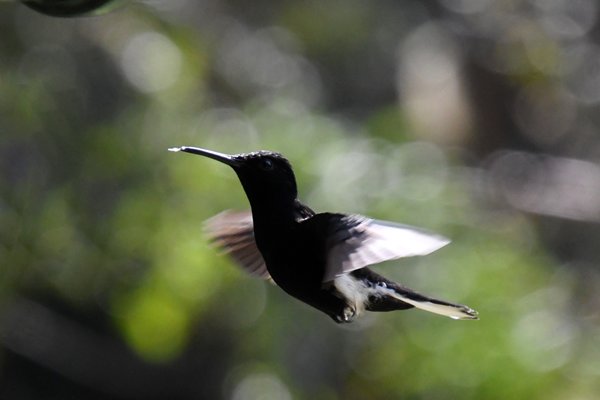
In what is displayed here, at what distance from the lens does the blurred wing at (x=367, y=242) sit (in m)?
1.33

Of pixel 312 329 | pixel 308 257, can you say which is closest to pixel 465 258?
pixel 312 329

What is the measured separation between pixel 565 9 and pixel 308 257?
510 cm

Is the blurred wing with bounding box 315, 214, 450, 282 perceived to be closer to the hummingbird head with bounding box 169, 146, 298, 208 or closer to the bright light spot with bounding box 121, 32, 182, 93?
the hummingbird head with bounding box 169, 146, 298, 208

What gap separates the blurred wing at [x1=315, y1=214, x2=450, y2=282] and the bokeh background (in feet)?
6.29

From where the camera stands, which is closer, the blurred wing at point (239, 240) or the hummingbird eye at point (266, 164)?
the hummingbird eye at point (266, 164)

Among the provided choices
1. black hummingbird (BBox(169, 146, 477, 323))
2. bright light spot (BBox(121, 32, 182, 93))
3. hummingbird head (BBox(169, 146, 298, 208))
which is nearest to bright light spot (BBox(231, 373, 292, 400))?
bright light spot (BBox(121, 32, 182, 93))

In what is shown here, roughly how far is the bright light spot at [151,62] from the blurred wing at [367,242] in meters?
2.79

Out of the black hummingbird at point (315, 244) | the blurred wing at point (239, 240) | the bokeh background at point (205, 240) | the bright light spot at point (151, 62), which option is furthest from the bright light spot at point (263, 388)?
the black hummingbird at point (315, 244)

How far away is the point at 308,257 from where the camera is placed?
59.6 inches

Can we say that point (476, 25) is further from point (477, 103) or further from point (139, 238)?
point (139, 238)

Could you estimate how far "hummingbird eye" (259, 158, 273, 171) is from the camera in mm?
1558

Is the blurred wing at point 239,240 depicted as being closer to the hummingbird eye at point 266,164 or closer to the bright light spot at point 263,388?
the hummingbird eye at point 266,164

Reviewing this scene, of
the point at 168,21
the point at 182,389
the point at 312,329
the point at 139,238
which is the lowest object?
the point at 182,389

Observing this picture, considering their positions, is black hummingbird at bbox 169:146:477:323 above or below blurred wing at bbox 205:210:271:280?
above
